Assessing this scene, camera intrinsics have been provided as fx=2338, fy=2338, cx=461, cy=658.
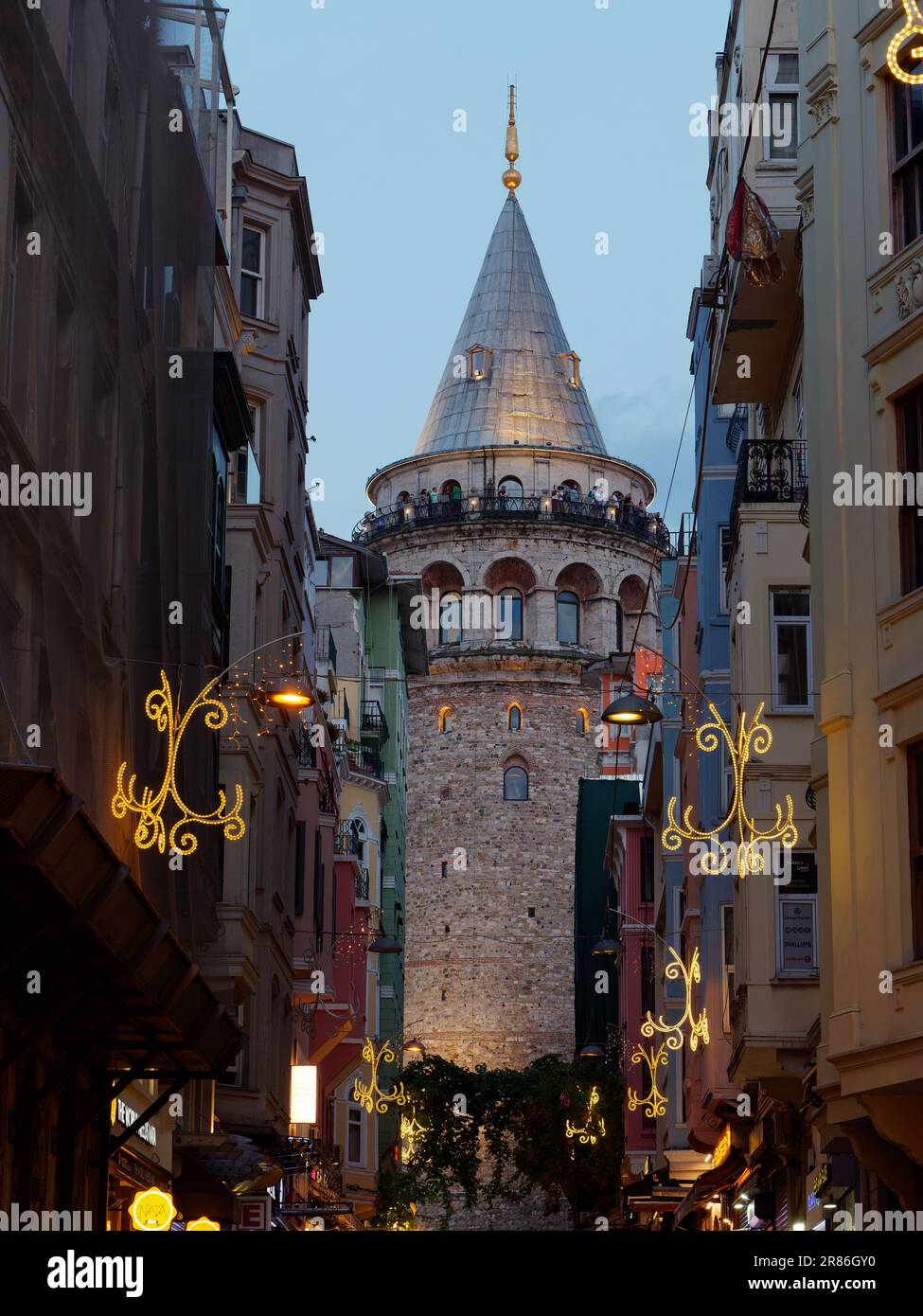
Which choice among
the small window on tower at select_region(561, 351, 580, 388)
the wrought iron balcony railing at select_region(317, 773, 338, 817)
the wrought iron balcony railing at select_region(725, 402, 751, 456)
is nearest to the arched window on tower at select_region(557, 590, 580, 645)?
the small window on tower at select_region(561, 351, 580, 388)

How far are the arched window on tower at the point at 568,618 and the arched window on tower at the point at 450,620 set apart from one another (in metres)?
3.85

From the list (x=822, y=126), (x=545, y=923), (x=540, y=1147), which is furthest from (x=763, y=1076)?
(x=545, y=923)

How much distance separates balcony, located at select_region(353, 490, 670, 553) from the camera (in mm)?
88875

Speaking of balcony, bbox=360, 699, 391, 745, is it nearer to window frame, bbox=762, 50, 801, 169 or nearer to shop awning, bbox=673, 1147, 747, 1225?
shop awning, bbox=673, 1147, 747, 1225

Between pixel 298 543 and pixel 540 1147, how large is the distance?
117ft

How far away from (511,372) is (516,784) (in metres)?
16.9

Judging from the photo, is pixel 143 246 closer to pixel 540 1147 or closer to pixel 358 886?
pixel 358 886

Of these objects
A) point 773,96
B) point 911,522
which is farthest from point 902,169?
point 773,96

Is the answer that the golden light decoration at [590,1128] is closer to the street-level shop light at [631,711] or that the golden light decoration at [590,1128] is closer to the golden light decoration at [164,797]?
the street-level shop light at [631,711]

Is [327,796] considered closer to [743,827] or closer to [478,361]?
[743,827]

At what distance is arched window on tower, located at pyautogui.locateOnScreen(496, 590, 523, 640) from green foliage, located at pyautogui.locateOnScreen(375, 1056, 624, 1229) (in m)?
19.0

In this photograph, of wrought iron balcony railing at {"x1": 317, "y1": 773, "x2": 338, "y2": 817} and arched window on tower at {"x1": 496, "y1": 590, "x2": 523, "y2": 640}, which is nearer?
wrought iron balcony railing at {"x1": 317, "y1": 773, "x2": 338, "y2": 817}

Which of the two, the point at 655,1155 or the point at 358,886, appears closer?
the point at 655,1155
